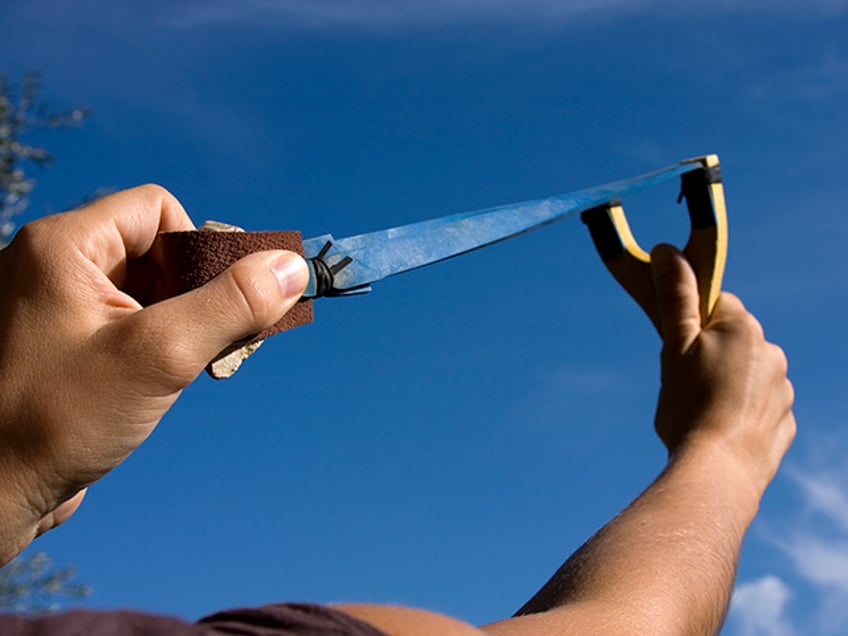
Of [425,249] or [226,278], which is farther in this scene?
[425,249]

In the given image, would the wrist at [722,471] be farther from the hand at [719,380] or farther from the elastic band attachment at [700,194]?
the elastic band attachment at [700,194]

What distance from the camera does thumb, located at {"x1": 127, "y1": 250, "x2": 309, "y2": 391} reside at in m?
1.22

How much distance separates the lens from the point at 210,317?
1257 millimetres

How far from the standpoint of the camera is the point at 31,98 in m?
4.71

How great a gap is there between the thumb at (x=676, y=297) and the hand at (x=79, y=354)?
1.88 meters

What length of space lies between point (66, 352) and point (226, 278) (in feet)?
0.69

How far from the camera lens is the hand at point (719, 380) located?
264 cm

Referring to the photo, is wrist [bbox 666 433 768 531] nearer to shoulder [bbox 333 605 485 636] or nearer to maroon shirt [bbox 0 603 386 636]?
shoulder [bbox 333 605 485 636]

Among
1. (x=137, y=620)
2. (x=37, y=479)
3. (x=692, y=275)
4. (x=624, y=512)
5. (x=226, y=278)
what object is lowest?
(x=137, y=620)

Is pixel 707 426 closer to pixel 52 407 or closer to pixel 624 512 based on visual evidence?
pixel 624 512

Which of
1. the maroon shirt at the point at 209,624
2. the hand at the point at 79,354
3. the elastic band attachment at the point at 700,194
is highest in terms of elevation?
the elastic band attachment at the point at 700,194

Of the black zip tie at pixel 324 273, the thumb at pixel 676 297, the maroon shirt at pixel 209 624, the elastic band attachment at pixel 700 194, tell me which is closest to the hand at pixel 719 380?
the thumb at pixel 676 297

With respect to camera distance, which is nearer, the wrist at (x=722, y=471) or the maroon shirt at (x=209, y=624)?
the maroon shirt at (x=209, y=624)

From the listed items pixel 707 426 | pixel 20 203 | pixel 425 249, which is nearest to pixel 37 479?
pixel 425 249
